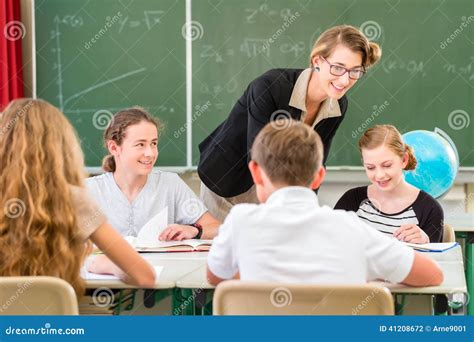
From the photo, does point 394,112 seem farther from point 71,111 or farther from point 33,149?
point 33,149

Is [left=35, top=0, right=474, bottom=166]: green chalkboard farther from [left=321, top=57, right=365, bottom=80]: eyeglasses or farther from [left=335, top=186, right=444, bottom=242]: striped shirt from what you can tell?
[left=321, top=57, right=365, bottom=80]: eyeglasses

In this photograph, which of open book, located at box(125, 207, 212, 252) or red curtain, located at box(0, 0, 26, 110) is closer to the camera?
open book, located at box(125, 207, 212, 252)

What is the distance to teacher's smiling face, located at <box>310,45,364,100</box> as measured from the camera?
2.68 metres

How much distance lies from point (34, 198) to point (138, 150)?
1115mm

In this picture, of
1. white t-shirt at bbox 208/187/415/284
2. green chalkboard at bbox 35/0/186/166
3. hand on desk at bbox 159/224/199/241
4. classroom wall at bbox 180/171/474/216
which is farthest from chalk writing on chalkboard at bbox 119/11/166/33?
white t-shirt at bbox 208/187/415/284

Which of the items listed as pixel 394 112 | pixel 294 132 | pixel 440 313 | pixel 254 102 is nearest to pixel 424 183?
pixel 394 112

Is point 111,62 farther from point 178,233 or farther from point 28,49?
point 178,233

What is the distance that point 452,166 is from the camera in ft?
12.5

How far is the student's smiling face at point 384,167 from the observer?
297 cm

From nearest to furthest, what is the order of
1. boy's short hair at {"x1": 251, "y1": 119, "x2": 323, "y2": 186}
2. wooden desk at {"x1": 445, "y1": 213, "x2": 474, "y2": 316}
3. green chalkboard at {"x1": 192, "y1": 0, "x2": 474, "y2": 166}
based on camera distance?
1. boy's short hair at {"x1": 251, "y1": 119, "x2": 323, "y2": 186}
2. wooden desk at {"x1": 445, "y1": 213, "x2": 474, "y2": 316}
3. green chalkboard at {"x1": 192, "y1": 0, "x2": 474, "y2": 166}

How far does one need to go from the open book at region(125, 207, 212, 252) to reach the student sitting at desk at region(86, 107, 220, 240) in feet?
0.44

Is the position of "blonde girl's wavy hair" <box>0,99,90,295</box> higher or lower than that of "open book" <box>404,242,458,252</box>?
higher

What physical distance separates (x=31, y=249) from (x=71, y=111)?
3.03 meters

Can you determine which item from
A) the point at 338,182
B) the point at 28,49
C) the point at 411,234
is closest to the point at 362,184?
the point at 338,182
